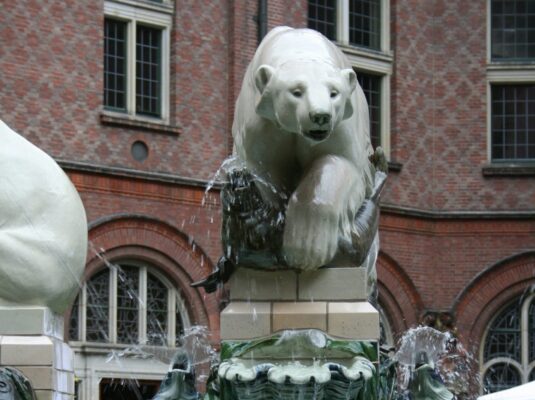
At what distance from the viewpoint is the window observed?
32.1 metres

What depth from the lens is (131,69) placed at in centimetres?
2891

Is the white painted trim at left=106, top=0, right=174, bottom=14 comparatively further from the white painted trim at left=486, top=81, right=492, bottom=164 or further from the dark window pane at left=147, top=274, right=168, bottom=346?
the white painted trim at left=486, top=81, right=492, bottom=164

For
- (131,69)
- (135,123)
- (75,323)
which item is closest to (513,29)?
(131,69)

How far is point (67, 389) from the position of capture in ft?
32.0

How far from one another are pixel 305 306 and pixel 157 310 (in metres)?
19.6

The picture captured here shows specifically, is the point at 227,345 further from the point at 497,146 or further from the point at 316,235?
the point at 497,146

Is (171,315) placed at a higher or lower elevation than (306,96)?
higher

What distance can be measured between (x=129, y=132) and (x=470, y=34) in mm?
8368

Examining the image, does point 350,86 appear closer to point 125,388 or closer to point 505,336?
point 125,388

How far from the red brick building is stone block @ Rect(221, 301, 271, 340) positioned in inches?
722

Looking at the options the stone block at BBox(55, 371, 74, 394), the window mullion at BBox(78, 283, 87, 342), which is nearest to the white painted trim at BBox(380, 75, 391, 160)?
the window mullion at BBox(78, 283, 87, 342)

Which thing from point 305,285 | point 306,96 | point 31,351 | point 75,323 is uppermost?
point 75,323

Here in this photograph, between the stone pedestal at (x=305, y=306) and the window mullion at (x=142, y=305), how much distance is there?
18.9m

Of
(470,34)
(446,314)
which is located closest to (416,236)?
(446,314)
